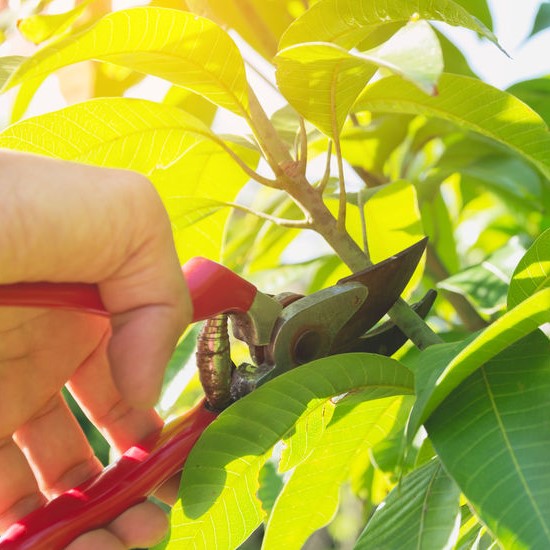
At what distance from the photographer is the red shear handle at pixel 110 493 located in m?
0.70

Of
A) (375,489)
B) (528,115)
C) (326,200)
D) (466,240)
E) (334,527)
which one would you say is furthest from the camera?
(334,527)

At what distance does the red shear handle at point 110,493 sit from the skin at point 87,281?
13mm

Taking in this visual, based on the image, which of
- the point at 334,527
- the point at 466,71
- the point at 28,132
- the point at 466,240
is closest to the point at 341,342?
the point at 28,132

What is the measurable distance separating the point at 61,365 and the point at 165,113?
257mm

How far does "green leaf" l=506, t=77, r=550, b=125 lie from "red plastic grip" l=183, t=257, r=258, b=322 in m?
0.59

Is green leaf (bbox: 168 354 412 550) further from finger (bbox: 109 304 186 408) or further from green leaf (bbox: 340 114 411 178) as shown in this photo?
green leaf (bbox: 340 114 411 178)

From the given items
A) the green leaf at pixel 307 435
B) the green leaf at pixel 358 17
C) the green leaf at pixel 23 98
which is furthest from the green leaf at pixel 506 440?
the green leaf at pixel 23 98

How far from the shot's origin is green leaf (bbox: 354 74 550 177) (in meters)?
0.73

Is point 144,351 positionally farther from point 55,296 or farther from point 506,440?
point 506,440

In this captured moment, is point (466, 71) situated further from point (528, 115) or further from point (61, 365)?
point (61, 365)

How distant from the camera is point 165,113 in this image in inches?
31.5

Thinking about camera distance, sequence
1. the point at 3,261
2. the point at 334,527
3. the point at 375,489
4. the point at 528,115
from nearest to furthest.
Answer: the point at 3,261
the point at 528,115
the point at 375,489
the point at 334,527

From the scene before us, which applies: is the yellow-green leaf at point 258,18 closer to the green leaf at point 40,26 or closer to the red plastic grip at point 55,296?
the green leaf at point 40,26

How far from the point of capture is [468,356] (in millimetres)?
568
